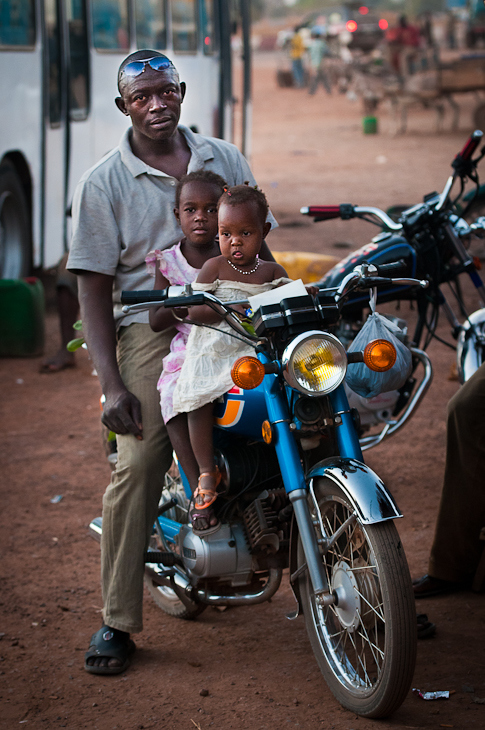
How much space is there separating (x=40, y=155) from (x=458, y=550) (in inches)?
232

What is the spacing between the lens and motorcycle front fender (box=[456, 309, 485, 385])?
12.3ft

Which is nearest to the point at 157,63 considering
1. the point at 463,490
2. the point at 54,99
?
the point at 463,490

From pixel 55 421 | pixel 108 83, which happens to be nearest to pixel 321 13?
pixel 108 83

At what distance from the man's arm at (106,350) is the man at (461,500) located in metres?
1.16

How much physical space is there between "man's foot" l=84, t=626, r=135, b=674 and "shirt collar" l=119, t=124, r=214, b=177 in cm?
157

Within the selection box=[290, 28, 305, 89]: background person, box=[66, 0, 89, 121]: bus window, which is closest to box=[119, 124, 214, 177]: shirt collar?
box=[66, 0, 89, 121]: bus window

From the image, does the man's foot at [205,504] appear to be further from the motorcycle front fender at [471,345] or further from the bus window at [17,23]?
the bus window at [17,23]

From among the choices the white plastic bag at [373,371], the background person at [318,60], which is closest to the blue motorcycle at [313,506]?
the white plastic bag at [373,371]

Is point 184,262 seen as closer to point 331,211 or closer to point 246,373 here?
point 246,373

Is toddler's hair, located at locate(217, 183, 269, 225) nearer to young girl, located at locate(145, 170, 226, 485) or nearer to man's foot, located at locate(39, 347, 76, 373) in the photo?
young girl, located at locate(145, 170, 226, 485)

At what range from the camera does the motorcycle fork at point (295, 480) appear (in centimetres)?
233

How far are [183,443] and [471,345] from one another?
1.70 metres

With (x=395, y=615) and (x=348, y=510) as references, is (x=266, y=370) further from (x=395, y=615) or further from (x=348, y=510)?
(x=395, y=615)

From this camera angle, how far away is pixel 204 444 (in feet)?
8.41
